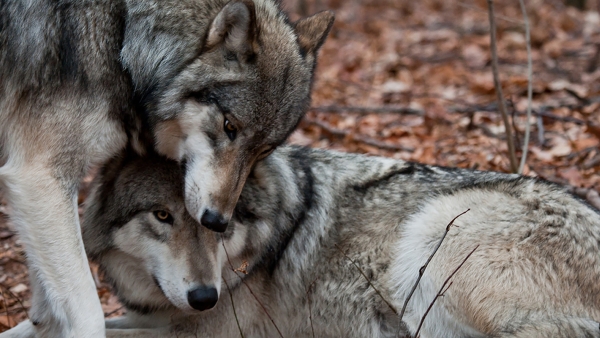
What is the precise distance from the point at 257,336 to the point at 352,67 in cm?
694

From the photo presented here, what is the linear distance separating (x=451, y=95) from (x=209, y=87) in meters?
5.74

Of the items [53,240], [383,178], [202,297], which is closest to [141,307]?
[202,297]

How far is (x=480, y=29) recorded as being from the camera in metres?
A: 11.8

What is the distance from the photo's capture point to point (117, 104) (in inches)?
135

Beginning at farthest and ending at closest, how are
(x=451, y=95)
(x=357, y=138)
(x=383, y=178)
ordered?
(x=451, y=95), (x=357, y=138), (x=383, y=178)

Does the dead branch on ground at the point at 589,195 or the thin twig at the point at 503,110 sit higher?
the thin twig at the point at 503,110

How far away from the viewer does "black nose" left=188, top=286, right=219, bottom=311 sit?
3.58 m

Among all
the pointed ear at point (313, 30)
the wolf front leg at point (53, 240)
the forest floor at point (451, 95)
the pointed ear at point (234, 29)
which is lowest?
the forest floor at point (451, 95)

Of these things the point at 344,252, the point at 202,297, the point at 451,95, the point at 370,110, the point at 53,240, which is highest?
the point at 53,240

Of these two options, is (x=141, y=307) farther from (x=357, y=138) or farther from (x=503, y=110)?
(x=357, y=138)

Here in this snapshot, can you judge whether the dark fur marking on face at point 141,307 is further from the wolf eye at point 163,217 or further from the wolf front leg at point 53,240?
the wolf front leg at point 53,240

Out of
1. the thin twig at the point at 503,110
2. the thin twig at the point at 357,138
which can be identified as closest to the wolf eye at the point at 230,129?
the thin twig at the point at 503,110

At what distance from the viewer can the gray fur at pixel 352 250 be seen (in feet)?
11.7

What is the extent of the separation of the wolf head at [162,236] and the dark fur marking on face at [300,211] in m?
0.09
